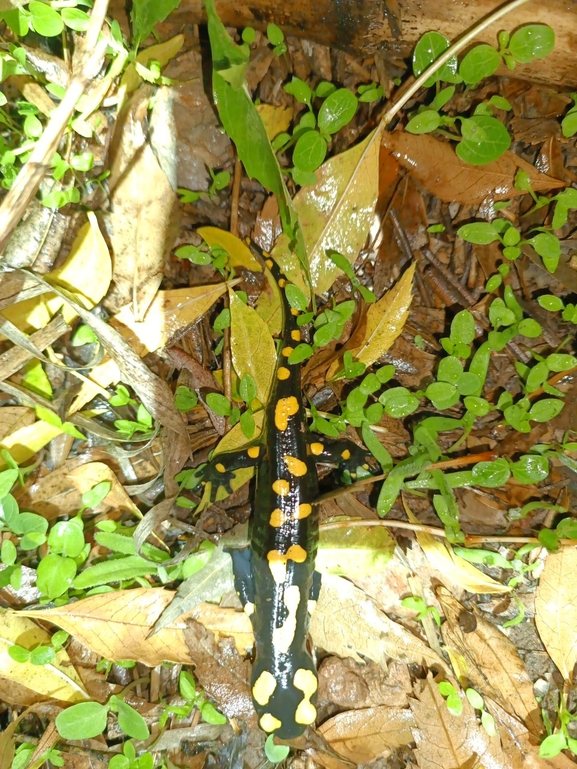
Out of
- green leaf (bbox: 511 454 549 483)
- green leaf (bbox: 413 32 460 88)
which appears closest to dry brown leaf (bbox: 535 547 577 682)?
green leaf (bbox: 511 454 549 483)

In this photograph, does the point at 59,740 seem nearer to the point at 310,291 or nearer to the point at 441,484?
the point at 441,484

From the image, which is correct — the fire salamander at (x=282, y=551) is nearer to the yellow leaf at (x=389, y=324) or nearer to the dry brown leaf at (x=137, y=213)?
the yellow leaf at (x=389, y=324)

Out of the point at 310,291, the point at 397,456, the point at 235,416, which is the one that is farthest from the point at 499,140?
the point at 235,416

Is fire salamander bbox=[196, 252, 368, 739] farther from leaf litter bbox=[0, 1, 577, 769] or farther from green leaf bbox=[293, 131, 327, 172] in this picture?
green leaf bbox=[293, 131, 327, 172]

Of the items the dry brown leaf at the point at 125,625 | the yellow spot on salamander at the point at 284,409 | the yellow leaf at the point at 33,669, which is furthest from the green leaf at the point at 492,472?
the yellow leaf at the point at 33,669

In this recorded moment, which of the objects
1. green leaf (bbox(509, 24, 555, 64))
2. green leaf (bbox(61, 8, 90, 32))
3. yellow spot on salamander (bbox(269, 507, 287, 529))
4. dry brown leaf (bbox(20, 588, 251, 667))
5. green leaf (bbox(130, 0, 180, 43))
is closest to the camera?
green leaf (bbox(130, 0, 180, 43))

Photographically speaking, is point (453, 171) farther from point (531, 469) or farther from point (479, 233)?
point (531, 469)
